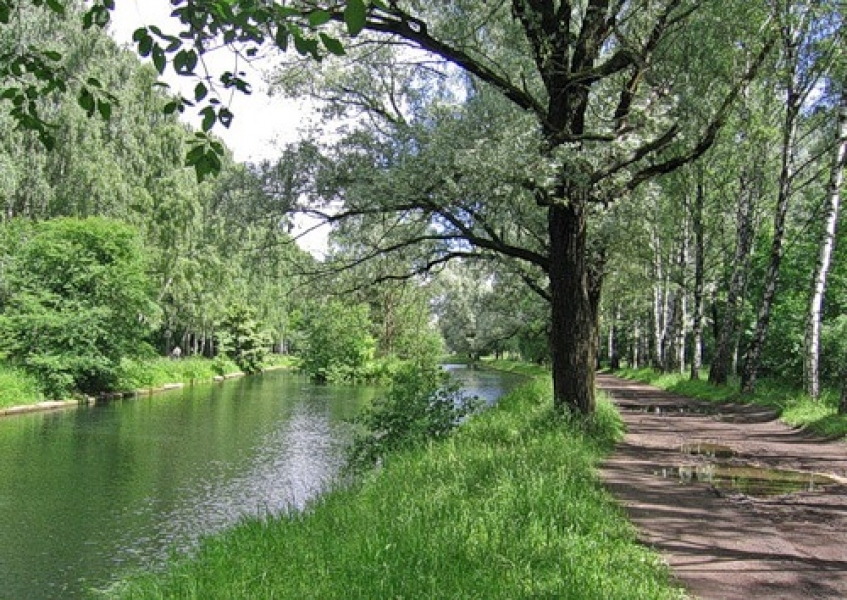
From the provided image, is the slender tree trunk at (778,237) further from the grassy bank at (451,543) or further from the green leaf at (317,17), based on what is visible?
the green leaf at (317,17)

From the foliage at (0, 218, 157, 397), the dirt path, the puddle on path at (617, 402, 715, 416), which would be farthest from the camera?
the foliage at (0, 218, 157, 397)

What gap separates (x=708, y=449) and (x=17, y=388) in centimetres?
2307

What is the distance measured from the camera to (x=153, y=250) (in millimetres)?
38188

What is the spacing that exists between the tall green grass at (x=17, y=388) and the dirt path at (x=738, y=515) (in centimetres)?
2089

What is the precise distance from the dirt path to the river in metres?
4.26

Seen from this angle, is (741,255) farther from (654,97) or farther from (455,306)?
(455,306)

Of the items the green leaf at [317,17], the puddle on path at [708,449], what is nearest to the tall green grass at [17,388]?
the puddle on path at [708,449]

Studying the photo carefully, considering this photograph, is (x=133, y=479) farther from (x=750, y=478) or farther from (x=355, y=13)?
(x=355, y=13)

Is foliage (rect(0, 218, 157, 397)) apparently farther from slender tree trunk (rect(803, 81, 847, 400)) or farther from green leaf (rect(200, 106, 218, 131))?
green leaf (rect(200, 106, 218, 131))

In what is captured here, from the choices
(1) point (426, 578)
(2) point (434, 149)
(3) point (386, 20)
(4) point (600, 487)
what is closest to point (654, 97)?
(2) point (434, 149)

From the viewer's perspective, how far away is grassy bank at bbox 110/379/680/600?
14.9 feet

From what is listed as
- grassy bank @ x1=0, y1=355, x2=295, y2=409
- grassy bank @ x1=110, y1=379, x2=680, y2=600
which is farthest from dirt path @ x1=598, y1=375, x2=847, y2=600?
grassy bank @ x1=0, y1=355, x2=295, y2=409

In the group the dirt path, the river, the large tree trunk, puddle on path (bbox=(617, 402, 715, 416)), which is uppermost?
the large tree trunk

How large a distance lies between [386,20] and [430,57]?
4249 millimetres
